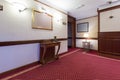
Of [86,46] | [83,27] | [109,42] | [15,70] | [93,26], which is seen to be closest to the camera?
[15,70]

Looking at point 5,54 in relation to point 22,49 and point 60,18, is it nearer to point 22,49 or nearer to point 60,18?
point 22,49

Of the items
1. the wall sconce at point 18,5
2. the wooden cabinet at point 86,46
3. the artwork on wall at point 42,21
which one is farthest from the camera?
the wooden cabinet at point 86,46

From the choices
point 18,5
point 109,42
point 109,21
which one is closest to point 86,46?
point 109,42

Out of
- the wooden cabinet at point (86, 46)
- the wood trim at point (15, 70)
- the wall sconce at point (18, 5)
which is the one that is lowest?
the wood trim at point (15, 70)

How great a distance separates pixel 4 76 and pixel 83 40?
583 centimetres

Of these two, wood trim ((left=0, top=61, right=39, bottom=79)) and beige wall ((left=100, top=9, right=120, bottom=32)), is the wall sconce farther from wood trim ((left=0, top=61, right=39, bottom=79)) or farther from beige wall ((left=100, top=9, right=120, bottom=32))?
beige wall ((left=100, top=9, right=120, bottom=32))

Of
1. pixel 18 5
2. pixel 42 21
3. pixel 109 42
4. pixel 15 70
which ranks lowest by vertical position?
pixel 15 70

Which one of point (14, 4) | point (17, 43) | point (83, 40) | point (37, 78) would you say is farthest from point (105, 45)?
point (14, 4)

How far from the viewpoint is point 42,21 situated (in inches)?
143

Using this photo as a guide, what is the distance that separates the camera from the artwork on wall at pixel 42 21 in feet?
10.9

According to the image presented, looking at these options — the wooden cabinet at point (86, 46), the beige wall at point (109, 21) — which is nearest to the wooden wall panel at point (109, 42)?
the beige wall at point (109, 21)

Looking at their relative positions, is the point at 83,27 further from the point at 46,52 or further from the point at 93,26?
the point at 46,52

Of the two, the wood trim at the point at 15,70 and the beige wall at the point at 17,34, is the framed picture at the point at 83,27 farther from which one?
the wood trim at the point at 15,70

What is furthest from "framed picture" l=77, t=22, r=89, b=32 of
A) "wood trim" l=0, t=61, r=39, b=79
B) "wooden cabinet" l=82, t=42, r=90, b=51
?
"wood trim" l=0, t=61, r=39, b=79
